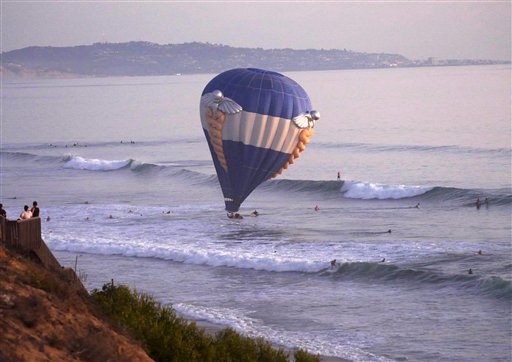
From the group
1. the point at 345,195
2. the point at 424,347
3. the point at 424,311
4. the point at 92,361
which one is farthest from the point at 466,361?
Answer: the point at 345,195

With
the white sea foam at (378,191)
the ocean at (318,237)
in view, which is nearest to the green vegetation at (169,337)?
the ocean at (318,237)

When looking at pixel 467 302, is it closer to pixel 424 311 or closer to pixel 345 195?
pixel 424 311

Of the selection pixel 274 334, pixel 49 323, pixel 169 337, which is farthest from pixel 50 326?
pixel 274 334

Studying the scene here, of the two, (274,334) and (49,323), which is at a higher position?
(49,323)

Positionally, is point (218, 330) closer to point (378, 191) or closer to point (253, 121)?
point (253, 121)

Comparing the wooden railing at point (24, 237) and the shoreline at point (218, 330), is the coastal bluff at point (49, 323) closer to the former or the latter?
the wooden railing at point (24, 237)

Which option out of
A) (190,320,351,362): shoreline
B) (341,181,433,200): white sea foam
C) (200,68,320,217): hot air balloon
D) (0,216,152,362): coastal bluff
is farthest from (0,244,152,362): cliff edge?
(341,181,433,200): white sea foam
